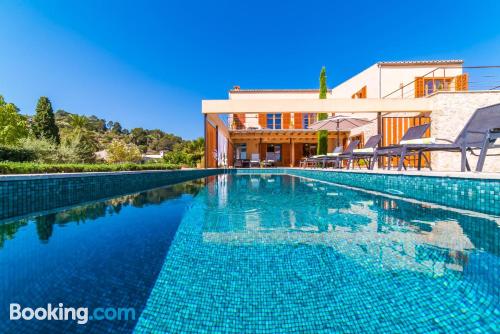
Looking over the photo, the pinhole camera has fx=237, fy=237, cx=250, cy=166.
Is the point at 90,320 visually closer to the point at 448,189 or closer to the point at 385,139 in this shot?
the point at 448,189

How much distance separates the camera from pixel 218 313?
3.57ft

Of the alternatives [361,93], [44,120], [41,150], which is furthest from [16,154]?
[44,120]

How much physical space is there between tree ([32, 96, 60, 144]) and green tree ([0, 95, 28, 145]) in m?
1.02

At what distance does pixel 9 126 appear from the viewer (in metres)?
21.1

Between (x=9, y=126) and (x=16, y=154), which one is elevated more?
(x=9, y=126)

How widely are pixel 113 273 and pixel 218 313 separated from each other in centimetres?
73

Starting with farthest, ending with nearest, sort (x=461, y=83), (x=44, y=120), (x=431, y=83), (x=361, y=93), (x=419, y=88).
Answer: (x=44, y=120), (x=361, y=93), (x=431, y=83), (x=419, y=88), (x=461, y=83)

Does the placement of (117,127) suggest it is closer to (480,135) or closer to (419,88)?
(419,88)

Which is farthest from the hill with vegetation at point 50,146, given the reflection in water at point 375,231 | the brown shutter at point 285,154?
the reflection in water at point 375,231

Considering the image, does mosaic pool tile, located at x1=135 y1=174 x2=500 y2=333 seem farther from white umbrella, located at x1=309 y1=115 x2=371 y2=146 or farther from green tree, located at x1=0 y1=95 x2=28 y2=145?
green tree, located at x1=0 y1=95 x2=28 y2=145

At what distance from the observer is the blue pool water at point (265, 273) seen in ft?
3.39

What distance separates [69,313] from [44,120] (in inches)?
1180

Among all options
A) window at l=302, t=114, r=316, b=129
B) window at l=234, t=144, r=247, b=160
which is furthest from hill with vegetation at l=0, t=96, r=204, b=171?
window at l=302, t=114, r=316, b=129

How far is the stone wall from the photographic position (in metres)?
8.88
